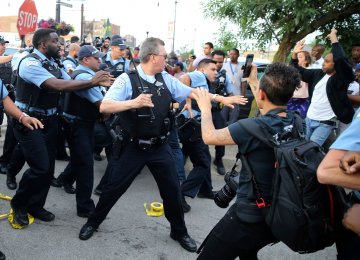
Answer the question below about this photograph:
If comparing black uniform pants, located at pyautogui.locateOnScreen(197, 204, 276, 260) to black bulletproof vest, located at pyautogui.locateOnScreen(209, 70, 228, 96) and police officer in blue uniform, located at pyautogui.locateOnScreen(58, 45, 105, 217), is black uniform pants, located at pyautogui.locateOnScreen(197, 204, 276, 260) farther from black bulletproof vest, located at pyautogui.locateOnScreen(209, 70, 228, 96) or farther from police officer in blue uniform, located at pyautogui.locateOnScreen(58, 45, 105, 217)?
black bulletproof vest, located at pyautogui.locateOnScreen(209, 70, 228, 96)

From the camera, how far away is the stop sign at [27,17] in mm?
6914

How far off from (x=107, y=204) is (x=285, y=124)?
6.21ft

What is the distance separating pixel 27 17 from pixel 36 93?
416 centimetres

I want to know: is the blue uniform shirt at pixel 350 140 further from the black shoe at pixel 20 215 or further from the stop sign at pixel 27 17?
the stop sign at pixel 27 17

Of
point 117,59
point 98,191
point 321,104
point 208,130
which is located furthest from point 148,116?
point 117,59

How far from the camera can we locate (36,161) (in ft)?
11.8

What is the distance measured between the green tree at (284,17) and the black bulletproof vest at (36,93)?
11.8 feet

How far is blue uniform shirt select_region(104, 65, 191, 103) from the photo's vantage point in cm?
312

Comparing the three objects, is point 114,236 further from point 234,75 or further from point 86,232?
Result: point 234,75

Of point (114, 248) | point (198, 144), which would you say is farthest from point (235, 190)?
point (198, 144)

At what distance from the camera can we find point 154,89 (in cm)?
323

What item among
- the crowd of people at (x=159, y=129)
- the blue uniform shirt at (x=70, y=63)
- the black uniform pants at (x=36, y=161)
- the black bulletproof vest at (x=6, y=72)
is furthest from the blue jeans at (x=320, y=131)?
the black bulletproof vest at (x=6, y=72)

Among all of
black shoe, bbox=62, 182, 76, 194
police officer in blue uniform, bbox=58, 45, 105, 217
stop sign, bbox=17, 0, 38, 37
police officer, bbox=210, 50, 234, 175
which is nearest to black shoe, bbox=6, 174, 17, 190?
black shoe, bbox=62, 182, 76, 194

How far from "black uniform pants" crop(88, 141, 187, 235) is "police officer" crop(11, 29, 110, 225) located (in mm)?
731
